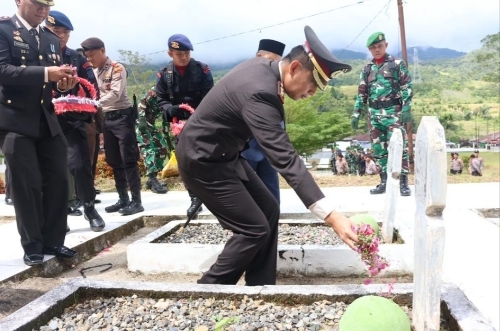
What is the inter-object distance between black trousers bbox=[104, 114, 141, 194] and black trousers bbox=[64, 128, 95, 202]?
824 mm

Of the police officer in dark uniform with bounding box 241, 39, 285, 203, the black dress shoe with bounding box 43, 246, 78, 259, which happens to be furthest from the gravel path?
the police officer in dark uniform with bounding box 241, 39, 285, 203

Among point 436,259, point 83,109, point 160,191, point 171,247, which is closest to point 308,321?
point 436,259

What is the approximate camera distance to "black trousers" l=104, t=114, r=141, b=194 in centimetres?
550

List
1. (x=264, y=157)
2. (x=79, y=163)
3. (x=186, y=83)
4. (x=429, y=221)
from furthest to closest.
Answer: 1. (x=186, y=83)
2. (x=79, y=163)
3. (x=264, y=157)
4. (x=429, y=221)

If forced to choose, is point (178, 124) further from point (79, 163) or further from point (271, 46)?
point (271, 46)

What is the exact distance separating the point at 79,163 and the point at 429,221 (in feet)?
12.1

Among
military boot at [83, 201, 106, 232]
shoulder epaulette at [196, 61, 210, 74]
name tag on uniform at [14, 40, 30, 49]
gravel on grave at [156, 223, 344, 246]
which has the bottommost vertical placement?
gravel on grave at [156, 223, 344, 246]

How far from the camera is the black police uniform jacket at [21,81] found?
3.25 m

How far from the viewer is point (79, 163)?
15.2 feet

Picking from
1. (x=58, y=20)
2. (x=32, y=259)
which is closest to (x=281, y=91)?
(x=32, y=259)

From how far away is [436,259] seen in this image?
186 centimetres

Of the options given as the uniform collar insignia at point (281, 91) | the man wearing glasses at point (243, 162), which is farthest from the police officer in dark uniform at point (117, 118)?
the uniform collar insignia at point (281, 91)

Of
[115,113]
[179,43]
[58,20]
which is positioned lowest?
[115,113]

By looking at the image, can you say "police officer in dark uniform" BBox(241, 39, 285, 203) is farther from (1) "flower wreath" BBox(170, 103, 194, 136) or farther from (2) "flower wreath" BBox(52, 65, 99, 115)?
(2) "flower wreath" BBox(52, 65, 99, 115)
